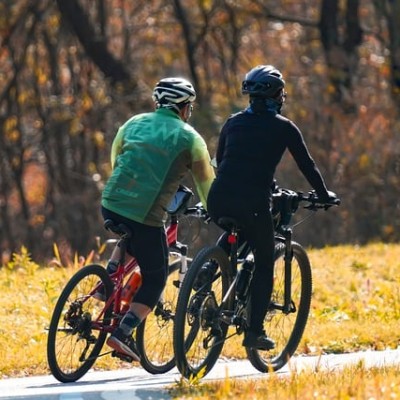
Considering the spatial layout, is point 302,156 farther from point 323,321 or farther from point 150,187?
point 323,321

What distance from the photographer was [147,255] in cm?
821

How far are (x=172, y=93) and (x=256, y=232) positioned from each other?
3.21 feet

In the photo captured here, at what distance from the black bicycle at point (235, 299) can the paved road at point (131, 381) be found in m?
0.15

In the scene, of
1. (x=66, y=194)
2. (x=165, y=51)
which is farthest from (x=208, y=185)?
(x=165, y=51)

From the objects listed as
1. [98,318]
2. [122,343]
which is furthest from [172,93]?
[122,343]

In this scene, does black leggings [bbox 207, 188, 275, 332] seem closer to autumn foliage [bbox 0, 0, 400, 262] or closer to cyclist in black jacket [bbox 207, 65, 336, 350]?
cyclist in black jacket [bbox 207, 65, 336, 350]

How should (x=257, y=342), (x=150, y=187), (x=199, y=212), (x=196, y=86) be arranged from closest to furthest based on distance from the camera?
(x=150, y=187), (x=257, y=342), (x=199, y=212), (x=196, y=86)

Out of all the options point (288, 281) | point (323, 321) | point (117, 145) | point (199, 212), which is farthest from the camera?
point (323, 321)

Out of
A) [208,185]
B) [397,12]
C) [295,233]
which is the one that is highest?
[397,12]

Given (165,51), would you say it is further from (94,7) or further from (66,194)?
(66,194)

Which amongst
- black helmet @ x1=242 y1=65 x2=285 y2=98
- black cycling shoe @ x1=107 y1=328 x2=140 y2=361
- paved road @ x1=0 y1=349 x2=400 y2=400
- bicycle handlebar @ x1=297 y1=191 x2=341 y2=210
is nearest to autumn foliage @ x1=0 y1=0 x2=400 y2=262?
paved road @ x1=0 y1=349 x2=400 y2=400

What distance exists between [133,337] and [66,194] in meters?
14.7

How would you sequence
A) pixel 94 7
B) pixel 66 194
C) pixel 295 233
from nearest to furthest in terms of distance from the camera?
pixel 295 233, pixel 66 194, pixel 94 7

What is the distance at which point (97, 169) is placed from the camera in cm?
2320
